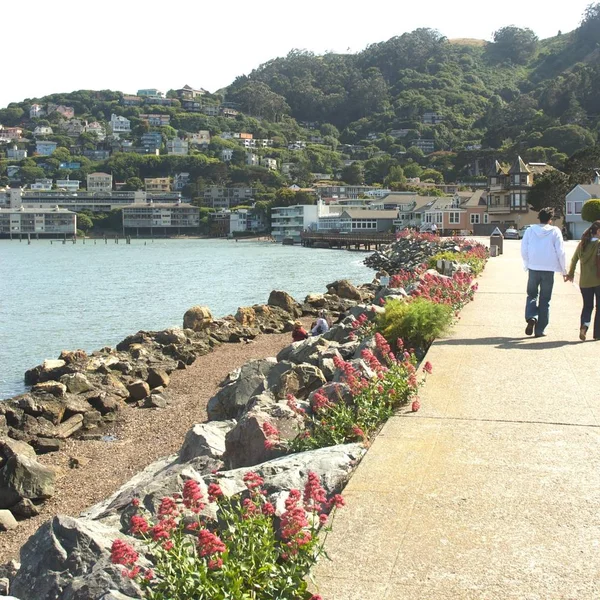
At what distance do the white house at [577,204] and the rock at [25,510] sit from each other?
61.5 m

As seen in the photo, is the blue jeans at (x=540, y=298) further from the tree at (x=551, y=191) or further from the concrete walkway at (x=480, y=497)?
the tree at (x=551, y=191)

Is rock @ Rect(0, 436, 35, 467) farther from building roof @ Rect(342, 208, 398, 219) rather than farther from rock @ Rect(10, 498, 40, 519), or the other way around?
building roof @ Rect(342, 208, 398, 219)

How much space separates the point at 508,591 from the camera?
155 inches

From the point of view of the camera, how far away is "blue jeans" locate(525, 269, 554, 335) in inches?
426

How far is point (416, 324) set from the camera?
10.1 m

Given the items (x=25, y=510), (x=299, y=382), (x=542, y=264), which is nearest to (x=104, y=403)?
(x=25, y=510)

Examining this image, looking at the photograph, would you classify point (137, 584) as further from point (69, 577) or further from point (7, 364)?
point (7, 364)

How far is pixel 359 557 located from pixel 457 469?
1442 mm

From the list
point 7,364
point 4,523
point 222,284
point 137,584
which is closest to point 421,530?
point 137,584

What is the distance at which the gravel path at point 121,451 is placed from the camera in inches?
381

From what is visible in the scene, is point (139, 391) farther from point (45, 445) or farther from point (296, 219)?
point (296, 219)

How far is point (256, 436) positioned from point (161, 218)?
6784 inches

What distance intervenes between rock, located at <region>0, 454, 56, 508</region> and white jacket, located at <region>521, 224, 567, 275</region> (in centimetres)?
686

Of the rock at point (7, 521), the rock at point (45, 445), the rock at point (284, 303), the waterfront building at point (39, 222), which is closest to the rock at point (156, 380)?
the rock at point (45, 445)
